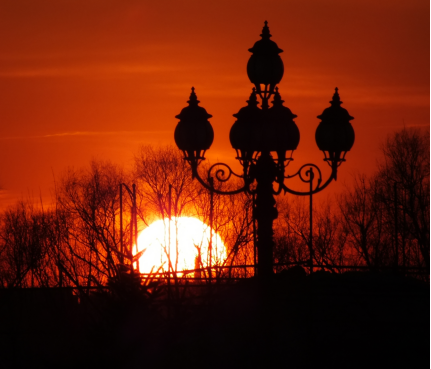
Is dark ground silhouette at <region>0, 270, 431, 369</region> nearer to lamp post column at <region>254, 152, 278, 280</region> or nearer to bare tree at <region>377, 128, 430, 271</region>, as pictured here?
lamp post column at <region>254, 152, 278, 280</region>

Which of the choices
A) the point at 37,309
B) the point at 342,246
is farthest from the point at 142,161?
the point at 37,309

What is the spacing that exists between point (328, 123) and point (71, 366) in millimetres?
4088

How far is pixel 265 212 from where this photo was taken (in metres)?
7.96

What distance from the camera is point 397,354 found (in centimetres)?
799

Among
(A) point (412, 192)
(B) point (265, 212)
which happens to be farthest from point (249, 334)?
(A) point (412, 192)

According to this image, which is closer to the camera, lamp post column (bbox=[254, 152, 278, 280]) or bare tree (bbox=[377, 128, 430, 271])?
lamp post column (bbox=[254, 152, 278, 280])

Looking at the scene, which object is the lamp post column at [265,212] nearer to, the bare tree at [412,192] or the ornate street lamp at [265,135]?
the ornate street lamp at [265,135]

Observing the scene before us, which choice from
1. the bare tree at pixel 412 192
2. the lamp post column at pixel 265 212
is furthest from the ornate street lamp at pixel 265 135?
the bare tree at pixel 412 192

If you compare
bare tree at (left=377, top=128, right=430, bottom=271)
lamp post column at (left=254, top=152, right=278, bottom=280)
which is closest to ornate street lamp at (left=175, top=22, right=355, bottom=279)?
lamp post column at (left=254, top=152, right=278, bottom=280)

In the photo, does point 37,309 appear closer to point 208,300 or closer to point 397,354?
point 208,300

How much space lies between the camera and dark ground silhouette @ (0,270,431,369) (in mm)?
8102

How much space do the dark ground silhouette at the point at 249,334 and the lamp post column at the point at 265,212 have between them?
0.32 m

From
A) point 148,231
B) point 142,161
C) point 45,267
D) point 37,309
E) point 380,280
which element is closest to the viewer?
point 380,280

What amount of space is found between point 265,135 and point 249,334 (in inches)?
101
